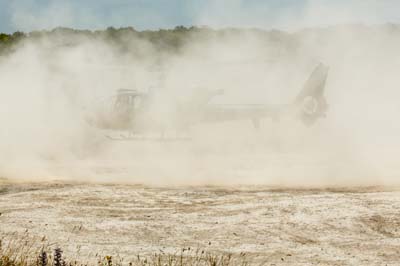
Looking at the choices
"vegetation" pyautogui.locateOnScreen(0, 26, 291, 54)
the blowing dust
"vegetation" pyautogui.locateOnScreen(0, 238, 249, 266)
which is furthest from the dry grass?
"vegetation" pyautogui.locateOnScreen(0, 26, 291, 54)

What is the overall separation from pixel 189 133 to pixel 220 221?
9294 millimetres

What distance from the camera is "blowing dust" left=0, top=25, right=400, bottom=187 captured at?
754 inches

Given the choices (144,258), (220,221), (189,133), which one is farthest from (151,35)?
(144,258)

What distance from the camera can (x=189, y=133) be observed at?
21469 mm

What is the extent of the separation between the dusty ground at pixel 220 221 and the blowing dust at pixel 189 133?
236cm

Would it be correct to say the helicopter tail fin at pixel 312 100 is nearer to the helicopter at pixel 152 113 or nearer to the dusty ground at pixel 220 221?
the helicopter at pixel 152 113

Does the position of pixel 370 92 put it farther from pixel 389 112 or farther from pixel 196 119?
pixel 196 119

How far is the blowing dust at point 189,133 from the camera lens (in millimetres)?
19156

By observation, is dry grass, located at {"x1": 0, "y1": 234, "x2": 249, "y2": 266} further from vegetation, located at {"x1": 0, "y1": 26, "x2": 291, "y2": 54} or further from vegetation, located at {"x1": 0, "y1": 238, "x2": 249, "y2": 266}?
vegetation, located at {"x1": 0, "y1": 26, "x2": 291, "y2": 54}

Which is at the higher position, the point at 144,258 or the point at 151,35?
the point at 151,35

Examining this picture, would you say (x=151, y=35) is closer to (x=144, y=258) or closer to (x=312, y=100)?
(x=312, y=100)

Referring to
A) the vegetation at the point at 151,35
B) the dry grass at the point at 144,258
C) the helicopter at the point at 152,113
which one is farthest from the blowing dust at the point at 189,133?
the vegetation at the point at 151,35

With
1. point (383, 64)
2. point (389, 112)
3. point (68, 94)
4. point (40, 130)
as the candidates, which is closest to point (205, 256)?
point (68, 94)

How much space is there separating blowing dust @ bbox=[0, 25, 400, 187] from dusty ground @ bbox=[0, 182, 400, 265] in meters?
2.36
